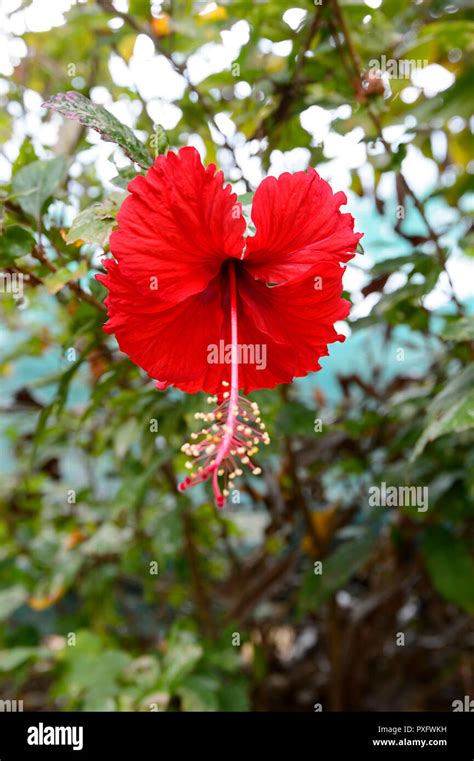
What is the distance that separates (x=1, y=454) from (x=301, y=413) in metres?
1.56

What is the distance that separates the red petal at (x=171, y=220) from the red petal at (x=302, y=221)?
19mm

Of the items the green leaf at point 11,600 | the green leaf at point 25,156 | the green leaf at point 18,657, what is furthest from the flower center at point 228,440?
the green leaf at point 11,600

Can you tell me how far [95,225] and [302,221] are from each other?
17cm

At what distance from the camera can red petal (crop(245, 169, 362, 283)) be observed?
463 millimetres

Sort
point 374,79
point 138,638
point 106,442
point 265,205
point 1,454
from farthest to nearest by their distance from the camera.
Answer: point 1,454 → point 138,638 → point 106,442 → point 374,79 → point 265,205

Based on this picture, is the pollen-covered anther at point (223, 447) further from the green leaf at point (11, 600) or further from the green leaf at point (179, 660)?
the green leaf at point (11, 600)

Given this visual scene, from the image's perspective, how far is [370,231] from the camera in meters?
1.74

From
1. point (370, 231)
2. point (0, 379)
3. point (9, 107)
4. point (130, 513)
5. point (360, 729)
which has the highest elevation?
point (9, 107)

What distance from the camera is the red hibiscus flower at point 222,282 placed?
0.45m

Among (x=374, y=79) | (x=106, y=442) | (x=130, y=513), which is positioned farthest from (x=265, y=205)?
(x=130, y=513)

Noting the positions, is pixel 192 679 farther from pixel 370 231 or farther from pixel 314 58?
pixel 370 231

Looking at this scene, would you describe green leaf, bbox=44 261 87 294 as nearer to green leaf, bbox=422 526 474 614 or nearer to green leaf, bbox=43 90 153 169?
green leaf, bbox=43 90 153 169

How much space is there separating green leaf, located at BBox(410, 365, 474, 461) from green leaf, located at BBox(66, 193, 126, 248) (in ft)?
1.16

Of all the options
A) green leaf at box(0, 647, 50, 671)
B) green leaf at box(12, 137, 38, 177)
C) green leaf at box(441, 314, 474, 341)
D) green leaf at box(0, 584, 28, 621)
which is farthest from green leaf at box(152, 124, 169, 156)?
green leaf at box(0, 584, 28, 621)
